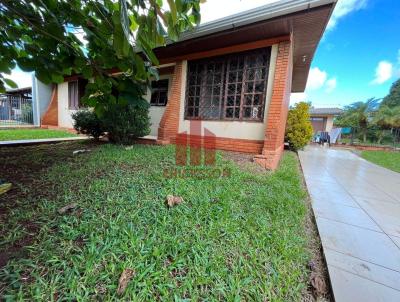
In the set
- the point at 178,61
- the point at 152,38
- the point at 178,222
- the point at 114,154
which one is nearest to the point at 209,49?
the point at 178,61

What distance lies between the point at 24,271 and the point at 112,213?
0.76 metres

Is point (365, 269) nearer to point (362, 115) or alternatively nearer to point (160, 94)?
point (160, 94)

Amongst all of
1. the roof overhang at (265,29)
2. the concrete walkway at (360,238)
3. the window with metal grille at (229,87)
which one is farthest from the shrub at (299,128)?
the window with metal grille at (229,87)

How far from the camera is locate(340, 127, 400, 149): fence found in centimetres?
1694

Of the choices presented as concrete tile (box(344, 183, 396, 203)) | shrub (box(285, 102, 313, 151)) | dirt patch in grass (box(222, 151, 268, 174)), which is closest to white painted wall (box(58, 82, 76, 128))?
dirt patch in grass (box(222, 151, 268, 174))

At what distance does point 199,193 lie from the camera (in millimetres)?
2594

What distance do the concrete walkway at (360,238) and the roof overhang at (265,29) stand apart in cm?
355

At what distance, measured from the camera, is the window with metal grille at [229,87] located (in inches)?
206

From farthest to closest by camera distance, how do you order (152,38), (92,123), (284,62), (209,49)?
(92,123) < (209,49) < (284,62) < (152,38)

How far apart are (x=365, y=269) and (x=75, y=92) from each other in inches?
558

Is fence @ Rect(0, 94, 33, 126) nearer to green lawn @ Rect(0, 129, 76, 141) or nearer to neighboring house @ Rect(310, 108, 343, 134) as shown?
green lawn @ Rect(0, 129, 76, 141)

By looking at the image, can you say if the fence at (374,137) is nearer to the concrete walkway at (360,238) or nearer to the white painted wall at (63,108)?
the concrete walkway at (360,238)

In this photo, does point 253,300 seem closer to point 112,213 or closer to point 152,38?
point 112,213

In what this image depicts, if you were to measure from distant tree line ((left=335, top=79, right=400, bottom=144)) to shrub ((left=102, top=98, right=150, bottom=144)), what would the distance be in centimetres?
2200
